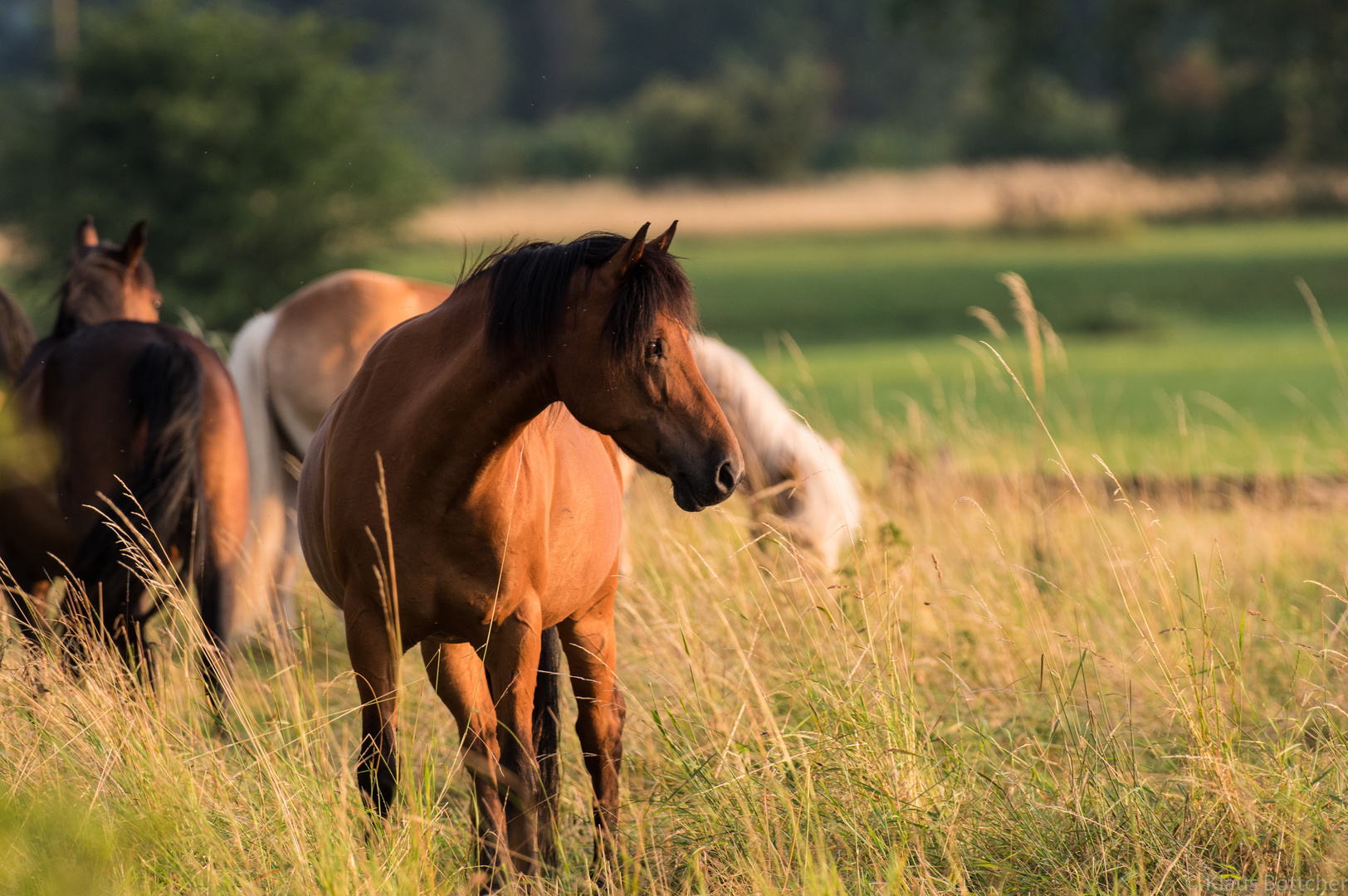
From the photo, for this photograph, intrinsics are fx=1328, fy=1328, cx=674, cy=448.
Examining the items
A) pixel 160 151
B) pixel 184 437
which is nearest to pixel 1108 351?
pixel 160 151

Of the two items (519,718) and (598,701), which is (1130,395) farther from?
(519,718)

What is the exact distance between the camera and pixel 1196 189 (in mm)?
35906

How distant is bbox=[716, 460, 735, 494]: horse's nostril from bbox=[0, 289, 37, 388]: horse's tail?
393 centimetres

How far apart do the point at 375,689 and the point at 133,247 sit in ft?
9.81

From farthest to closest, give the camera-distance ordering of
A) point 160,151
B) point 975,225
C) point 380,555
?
point 975,225
point 160,151
point 380,555

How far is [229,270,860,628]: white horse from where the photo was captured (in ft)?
18.0

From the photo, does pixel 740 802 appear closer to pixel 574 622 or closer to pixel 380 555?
pixel 574 622

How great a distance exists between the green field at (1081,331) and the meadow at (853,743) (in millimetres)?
1435

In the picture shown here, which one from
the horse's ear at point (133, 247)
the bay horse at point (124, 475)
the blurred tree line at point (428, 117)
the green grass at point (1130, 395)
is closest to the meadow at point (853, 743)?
the bay horse at point (124, 475)

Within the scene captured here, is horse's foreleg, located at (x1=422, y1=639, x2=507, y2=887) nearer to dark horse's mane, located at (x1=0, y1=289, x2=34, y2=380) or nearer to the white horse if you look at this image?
the white horse

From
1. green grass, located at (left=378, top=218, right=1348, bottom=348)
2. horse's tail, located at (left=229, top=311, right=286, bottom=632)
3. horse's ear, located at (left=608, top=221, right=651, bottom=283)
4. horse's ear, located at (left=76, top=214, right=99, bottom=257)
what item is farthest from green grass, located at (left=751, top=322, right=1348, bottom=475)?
horse's ear, located at (left=608, top=221, right=651, bottom=283)

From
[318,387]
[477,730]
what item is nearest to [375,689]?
[477,730]

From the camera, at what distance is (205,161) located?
47.3ft

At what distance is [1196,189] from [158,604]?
3613 centimetres
